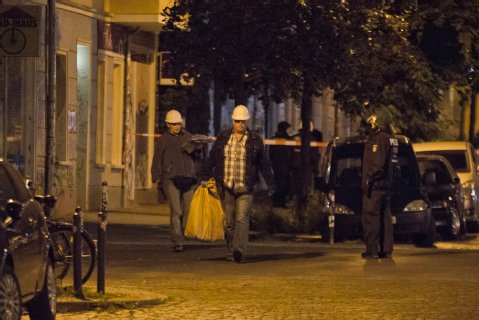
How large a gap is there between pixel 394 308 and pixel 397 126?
1771 cm

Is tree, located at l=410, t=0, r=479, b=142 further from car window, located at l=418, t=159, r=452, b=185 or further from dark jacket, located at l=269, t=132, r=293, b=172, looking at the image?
dark jacket, located at l=269, t=132, r=293, b=172

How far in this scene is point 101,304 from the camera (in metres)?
14.2

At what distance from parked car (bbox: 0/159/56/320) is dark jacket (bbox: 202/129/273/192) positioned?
645cm

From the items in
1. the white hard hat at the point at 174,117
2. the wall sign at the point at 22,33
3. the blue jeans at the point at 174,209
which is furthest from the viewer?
the white hard hat at the point at 174,117

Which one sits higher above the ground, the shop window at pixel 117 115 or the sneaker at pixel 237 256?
the shop window at pixel 117 115

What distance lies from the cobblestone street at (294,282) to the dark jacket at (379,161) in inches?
37.5

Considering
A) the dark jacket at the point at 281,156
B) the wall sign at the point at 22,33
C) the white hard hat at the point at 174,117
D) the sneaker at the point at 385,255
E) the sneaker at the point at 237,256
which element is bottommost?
the sneaker at the point at 385,255

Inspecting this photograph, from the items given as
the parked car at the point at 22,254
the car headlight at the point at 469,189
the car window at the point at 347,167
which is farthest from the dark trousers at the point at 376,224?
the car headlight at the point at 469,189

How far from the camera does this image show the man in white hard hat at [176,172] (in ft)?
69.1

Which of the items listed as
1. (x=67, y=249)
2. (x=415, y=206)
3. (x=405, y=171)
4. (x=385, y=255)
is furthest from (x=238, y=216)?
(x=405, y=171)

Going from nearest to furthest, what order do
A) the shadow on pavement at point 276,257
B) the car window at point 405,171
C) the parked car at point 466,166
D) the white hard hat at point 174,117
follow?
the shadow on pavement at point 276,257 < the white hard hat at point 174,117 < the car window at point 405,171 < the parked car at point 466,166

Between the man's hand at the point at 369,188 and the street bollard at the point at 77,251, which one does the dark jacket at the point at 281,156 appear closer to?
the man's hand at the point at 369,188

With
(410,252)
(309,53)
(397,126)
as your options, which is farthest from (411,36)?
(410,252)

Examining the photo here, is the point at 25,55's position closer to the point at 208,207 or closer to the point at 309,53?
the point at 208,207
